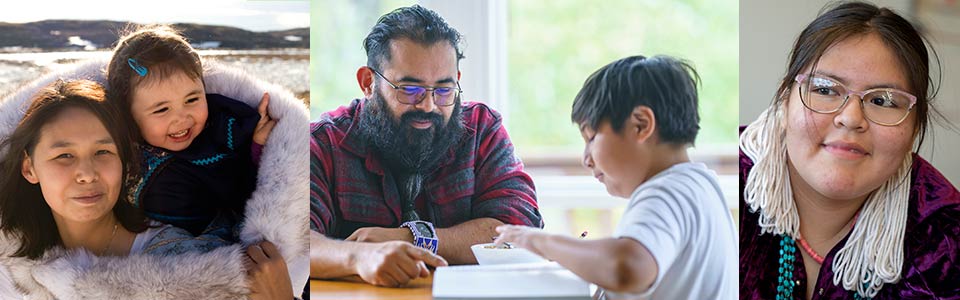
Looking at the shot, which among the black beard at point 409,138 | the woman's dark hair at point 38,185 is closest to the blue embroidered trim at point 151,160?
the woman's dark hair at point 38,185

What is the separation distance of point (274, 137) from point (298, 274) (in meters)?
0.39

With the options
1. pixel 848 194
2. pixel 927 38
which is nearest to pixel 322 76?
pixel 848 194

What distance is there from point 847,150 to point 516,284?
91 centimetres

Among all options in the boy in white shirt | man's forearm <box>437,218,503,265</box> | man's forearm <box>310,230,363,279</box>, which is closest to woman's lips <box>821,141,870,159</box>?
the boy in white shirt

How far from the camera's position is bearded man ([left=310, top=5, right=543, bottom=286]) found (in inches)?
94.3

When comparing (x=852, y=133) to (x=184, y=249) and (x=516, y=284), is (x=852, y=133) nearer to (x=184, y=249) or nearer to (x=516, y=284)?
(x=516, y=284)

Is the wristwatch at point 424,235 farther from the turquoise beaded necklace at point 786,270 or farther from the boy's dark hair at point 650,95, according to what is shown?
the turquoise beaded necklace at point 786,270

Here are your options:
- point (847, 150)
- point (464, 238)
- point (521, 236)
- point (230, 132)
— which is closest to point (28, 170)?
point (230, 132)

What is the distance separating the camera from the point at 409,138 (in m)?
2.42

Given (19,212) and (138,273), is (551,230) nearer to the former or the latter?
(138,273)

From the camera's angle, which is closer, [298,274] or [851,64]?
[851,64]

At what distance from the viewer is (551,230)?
2406 mm

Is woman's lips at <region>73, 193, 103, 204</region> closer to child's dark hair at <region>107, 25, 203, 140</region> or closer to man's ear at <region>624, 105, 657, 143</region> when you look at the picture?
child's dark hair at <region>107, 25, 203, 140</region>

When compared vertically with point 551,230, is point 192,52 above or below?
above
